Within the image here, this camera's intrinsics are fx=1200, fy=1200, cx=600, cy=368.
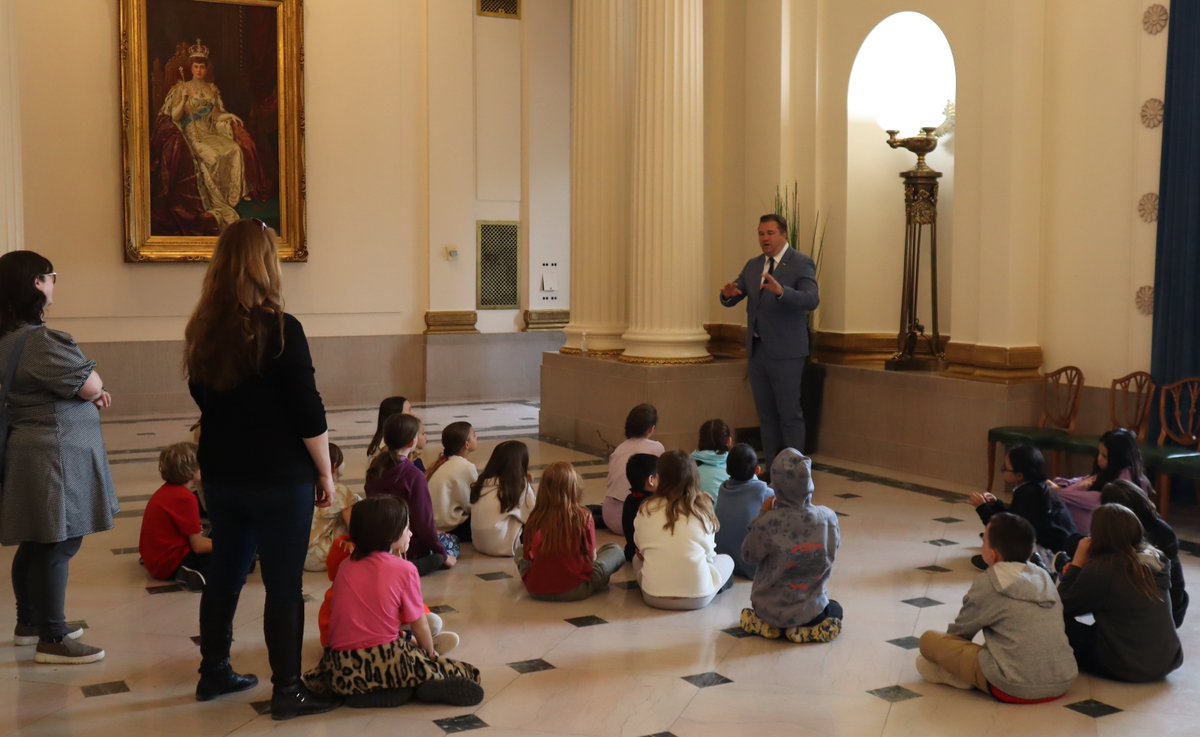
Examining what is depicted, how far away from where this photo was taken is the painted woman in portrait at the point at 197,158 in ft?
43.7

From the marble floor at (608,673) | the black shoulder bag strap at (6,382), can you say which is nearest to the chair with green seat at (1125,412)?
the marble floor at (608,673)

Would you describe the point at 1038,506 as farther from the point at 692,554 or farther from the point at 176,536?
the point at 176,536

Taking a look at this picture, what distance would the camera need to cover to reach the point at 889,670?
490 centimetres

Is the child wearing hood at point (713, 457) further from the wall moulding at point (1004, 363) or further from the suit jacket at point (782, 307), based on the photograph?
the wall moulding at point (1004, 363)

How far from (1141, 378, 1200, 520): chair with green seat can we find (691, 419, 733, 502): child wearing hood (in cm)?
271

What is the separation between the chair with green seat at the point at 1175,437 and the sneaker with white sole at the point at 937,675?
11.0 feet

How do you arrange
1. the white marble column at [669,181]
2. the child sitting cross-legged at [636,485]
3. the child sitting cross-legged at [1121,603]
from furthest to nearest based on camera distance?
1. the white marble column at [669,181]
2. the child sitting cross-legged at [636,485]
3. the child sitting cross-legged at [1121,603]

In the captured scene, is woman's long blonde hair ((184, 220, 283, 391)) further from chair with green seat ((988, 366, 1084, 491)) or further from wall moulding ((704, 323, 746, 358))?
wall moulding ((704, 323, 746, 358))

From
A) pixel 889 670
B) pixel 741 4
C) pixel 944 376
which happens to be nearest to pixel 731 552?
pixel 889 670

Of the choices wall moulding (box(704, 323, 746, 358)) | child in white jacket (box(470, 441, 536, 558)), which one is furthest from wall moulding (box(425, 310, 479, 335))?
child in white jacket (box(470, 441, 536, 558))

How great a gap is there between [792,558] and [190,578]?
309 cm

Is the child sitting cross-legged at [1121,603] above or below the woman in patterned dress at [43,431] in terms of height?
below

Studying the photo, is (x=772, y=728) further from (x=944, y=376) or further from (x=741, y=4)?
(x=741, y=4)

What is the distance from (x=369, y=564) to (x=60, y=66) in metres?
10.6
